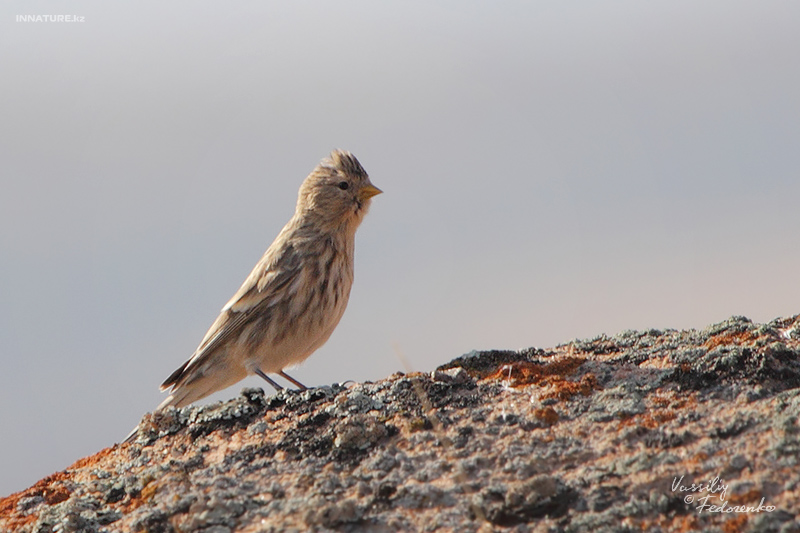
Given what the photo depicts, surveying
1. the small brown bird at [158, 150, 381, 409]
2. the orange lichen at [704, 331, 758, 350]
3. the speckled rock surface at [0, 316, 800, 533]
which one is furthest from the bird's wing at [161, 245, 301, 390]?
the orange lichen at [704, 331, 758, 350]

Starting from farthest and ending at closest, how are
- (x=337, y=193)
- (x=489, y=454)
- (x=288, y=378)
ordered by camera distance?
1. (x=337, y=193)
2. (x=288, y=378)
3. (x=489, y=454)

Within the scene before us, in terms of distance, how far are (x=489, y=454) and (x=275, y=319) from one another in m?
3.64

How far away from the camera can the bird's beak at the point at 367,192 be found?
7.38 meters

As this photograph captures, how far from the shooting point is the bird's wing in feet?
21.3

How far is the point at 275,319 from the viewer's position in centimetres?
641

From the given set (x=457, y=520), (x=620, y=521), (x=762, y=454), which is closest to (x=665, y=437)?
(x=762, y=454)

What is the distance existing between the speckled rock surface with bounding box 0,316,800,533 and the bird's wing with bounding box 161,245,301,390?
2.57m

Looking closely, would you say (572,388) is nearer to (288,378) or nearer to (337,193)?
(288,378)
